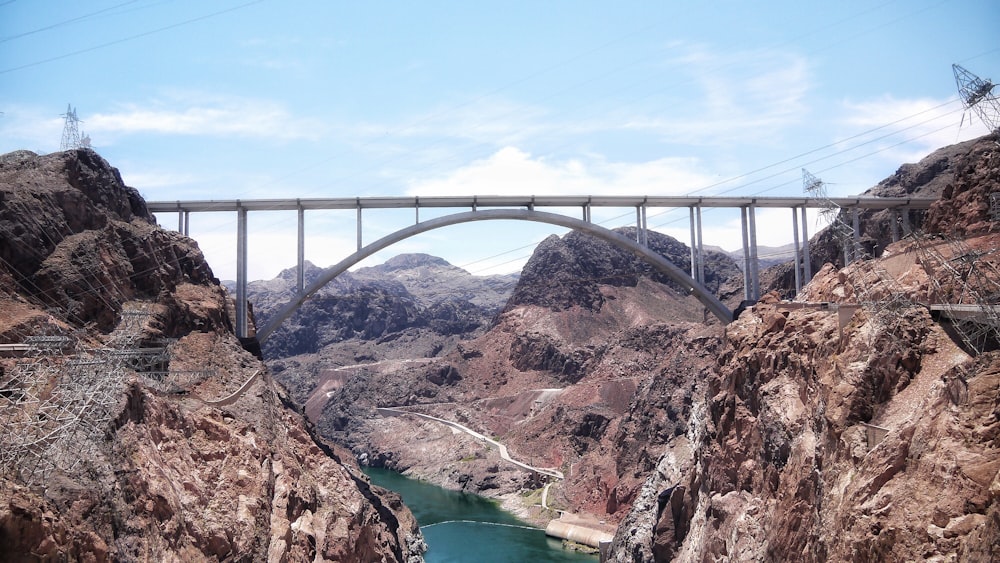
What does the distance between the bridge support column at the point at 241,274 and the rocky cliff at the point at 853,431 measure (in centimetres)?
2148

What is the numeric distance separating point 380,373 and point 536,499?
4902 cm

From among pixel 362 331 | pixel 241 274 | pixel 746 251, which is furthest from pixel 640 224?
pixel 362 331

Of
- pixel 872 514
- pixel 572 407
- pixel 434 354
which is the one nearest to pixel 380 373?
pixel 434 354

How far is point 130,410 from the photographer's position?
23.2 metres

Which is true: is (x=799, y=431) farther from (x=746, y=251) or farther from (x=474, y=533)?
(x=474, y=533)

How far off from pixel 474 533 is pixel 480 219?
25689 millimetres

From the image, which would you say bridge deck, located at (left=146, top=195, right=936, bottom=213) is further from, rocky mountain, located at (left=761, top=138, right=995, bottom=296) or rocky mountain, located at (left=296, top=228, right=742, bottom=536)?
rocky mountain, located at (left=296, top=228, right=742, bottom=536)

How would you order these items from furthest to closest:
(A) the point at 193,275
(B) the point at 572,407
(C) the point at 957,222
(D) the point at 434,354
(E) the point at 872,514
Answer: (D) the point at 434,354 < (B) the point at 572,407 < (A) the point at 193,275 < (C) the point at 957,222 < (E) the point at 872,514

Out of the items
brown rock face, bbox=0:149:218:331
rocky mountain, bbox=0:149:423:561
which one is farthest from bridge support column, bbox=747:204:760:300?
brown rock face, bbox=0:149:218:331

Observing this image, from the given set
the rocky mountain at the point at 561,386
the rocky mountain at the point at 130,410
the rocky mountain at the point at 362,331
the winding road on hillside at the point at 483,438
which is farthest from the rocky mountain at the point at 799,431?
the rocky mountain at the point at 362,331

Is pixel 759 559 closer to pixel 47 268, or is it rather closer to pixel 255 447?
pixel 255 447

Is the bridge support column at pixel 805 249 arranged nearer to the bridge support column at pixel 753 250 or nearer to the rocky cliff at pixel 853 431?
the bridge support column at pixel 753 250

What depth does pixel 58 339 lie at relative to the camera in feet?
72.6

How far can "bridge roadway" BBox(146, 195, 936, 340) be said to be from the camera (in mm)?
42844
